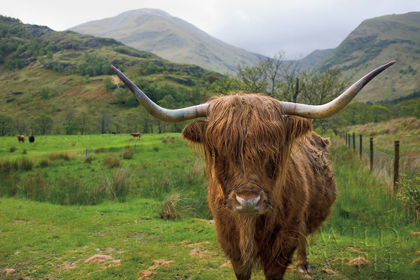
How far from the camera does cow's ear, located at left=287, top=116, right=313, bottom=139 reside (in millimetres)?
2432

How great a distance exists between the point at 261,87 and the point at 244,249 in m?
12.7

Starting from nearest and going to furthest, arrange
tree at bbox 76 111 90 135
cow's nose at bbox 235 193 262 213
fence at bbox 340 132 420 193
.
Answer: cow's nose at bbox 235 193 262 213 → fence at bbox 340 132 420 193 → tree at bbox 76 111 90 135

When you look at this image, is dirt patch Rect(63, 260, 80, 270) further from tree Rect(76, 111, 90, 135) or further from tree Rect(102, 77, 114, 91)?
tree Rect(102, 77, 114, 91)

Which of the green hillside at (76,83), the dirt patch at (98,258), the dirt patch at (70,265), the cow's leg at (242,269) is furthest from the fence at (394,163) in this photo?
the green hillside at (76,83)

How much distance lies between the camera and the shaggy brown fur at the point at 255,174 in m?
2.20

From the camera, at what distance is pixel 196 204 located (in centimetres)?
762

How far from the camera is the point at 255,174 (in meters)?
2.15

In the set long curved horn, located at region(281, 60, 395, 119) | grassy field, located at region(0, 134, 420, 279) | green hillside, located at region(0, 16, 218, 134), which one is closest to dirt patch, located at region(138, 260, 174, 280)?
grassy field, located at region(0, 134, 420, 279)

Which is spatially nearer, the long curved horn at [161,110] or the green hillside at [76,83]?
the long curved horn at [161,110]

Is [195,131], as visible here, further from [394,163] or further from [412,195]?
[394,163]

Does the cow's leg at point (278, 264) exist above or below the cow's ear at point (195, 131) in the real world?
below

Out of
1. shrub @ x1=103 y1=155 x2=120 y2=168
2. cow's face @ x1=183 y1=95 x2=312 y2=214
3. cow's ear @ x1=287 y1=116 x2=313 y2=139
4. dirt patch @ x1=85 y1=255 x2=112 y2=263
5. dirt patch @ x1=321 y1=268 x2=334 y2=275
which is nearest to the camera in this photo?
cow's face @ x1=183 y1=95 x2=312 y2=214

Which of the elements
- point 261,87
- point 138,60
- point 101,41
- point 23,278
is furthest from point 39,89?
point 23,278

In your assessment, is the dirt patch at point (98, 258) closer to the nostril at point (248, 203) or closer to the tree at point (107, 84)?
the nostril at point (248, 203)
